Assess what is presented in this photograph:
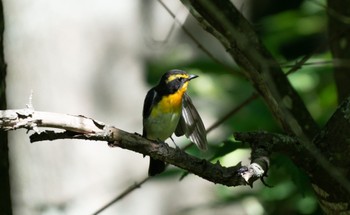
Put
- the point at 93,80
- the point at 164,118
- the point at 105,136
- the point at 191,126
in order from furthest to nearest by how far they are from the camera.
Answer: the point at 93,80
the point at 164,118
the point at 191,126
the point at 105,136

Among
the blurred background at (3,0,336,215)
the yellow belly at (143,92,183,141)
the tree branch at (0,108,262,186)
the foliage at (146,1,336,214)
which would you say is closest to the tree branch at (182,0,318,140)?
the foliage at (146,1,336,214)

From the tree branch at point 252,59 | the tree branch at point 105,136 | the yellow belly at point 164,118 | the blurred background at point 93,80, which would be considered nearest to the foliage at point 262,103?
the blurred background at point 93,80

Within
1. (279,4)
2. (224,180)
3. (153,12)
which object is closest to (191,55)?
(153,12)

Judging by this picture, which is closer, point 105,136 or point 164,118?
point 105,136

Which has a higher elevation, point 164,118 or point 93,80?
point 93,80

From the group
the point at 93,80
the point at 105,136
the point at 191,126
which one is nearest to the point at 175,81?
the point at 191,126

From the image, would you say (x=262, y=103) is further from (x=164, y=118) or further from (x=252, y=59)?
(x=252, y=59)

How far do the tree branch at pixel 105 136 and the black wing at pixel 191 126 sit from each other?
950mm

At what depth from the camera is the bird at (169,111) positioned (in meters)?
3.68

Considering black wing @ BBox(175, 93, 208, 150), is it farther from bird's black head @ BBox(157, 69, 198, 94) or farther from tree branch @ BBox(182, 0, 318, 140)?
tree branch @ BBox(182, 0, 318, 140)

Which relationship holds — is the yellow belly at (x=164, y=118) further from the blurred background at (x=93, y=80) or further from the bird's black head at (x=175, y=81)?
the blurred background at (x=93, y=80)

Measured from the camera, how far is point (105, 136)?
7.02ft

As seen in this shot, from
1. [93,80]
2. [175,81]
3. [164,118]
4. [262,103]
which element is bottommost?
[262,103]

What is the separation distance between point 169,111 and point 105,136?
1624mm
